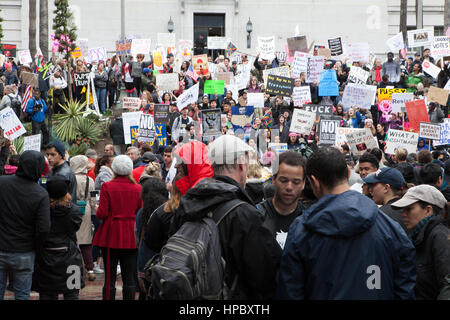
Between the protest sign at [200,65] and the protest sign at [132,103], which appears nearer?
the protest sign at [132,103]

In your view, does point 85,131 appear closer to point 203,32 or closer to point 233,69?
point 233,69

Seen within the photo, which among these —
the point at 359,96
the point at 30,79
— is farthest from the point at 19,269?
the point at 359,96

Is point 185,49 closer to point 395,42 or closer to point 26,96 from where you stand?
point 395,42

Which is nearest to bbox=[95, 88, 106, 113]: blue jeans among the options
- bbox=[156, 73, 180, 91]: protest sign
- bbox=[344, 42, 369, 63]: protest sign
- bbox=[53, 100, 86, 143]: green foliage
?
bbox=[53, 100, 86, 143]: green foliage

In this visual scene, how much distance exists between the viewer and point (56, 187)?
6141mm

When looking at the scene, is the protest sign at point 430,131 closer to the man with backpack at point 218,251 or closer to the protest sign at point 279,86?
the protest sign at point 279,86

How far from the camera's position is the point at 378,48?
3759 cm

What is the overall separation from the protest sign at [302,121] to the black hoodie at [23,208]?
10.2 m

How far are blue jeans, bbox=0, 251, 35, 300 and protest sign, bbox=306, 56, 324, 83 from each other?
1443cm

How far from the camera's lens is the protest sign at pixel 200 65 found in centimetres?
2112

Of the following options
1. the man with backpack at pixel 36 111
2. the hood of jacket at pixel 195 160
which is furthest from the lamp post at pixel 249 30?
the hood of jacket at pixel 195 160

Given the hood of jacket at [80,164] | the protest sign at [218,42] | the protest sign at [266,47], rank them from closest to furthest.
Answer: the hood of jacket at [80,164], the protest sign at [266,47], the protest sign at [218,42]

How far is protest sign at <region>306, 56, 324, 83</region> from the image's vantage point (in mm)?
19156

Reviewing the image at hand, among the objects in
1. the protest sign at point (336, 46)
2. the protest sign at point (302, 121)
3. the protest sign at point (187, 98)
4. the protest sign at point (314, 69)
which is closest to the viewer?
the protest sign at point (302, 121)
